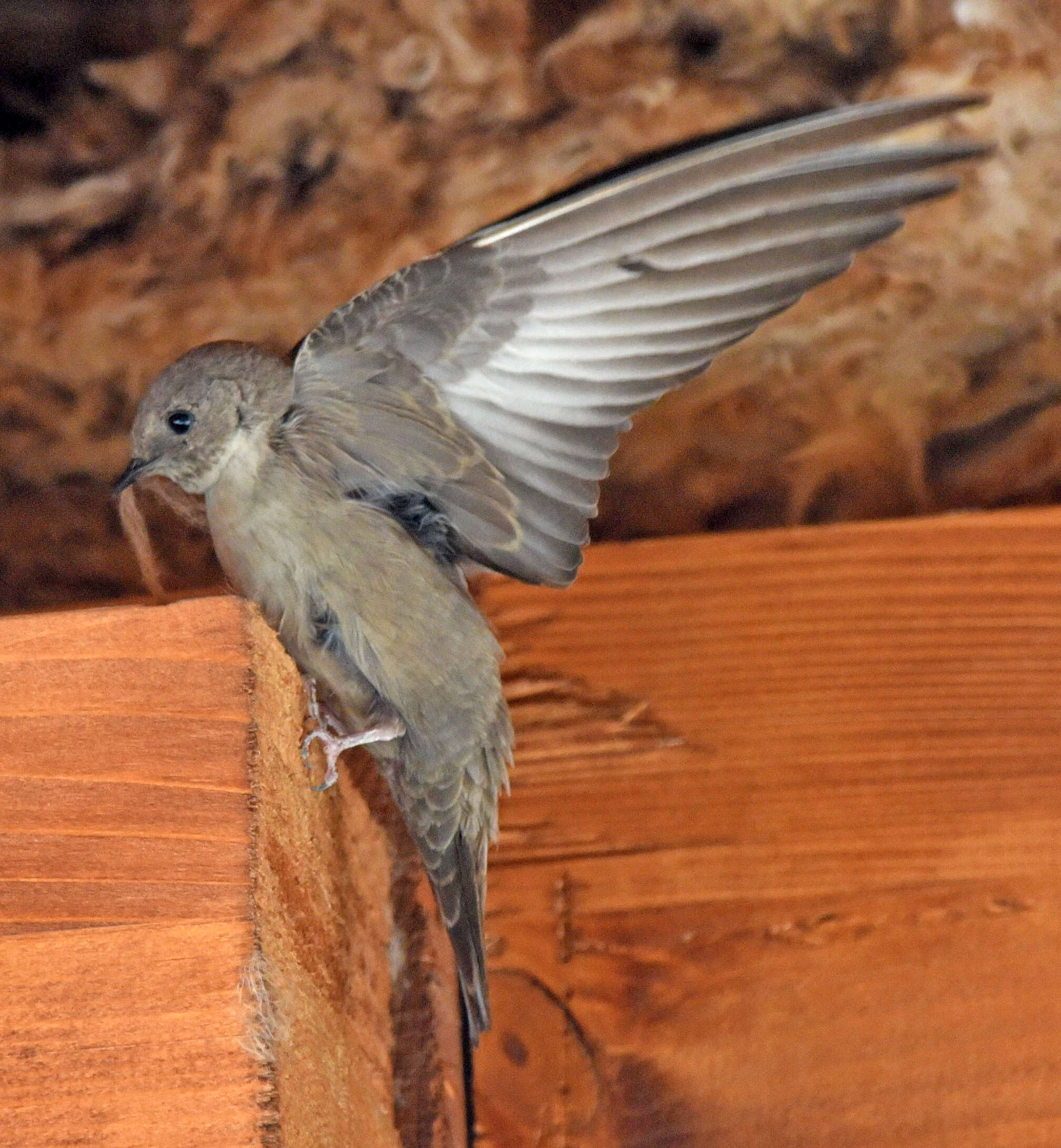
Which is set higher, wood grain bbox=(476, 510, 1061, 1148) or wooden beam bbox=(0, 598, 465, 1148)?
wooden beam bbox=(0, 598, 465, 1148)

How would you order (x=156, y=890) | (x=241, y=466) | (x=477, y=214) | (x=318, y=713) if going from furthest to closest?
(x=477, y=214) < (x=241, y=466) < (x=318, y=713) < (x=156, y=890)

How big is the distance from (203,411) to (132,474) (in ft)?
0.32

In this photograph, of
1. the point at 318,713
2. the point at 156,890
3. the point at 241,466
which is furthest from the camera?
the point at 241,466

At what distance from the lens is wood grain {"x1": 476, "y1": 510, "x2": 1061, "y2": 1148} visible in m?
1.19

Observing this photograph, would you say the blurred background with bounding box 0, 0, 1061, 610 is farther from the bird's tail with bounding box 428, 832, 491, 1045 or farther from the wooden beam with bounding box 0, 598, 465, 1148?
the wooden beam with bounding box 0, 598, 465, 1148

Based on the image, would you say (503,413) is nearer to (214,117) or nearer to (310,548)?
(310,548)

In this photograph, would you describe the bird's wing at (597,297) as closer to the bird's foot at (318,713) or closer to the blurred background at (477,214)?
the bird's foot at (318,713)

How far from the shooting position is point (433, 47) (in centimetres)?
146

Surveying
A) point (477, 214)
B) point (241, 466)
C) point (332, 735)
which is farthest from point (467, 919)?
point (477, 214)

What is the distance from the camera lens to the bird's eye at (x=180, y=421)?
1.28 meters

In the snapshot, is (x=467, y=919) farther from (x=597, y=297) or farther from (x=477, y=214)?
(x=477, y=214)

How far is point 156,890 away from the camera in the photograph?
78cm

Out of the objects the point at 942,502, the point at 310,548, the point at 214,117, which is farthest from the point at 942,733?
the point at 214,117

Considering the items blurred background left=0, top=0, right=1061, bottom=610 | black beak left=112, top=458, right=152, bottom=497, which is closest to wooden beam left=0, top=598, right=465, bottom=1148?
black beak left=112, top=458, right=152, bottom=497
